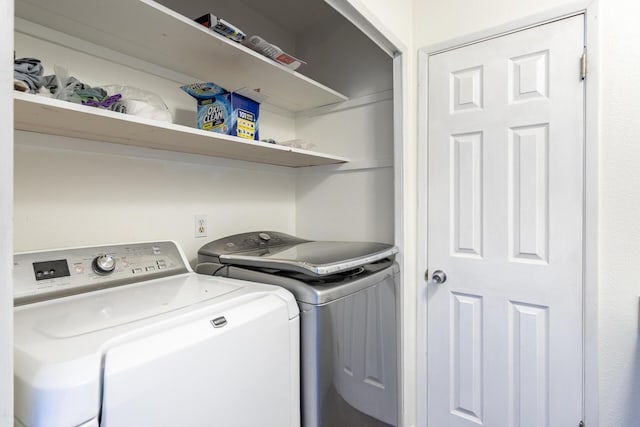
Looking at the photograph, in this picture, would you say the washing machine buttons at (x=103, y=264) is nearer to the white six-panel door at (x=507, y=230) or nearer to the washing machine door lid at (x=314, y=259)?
the washing machine door lid at (x=314, y=259)

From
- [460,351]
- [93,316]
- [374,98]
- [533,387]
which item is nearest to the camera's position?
[93,316]

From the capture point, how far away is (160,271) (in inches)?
51.1

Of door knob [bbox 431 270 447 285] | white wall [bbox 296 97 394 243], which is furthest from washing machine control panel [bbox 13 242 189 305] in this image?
door knob [bbox 431 270 447 285]

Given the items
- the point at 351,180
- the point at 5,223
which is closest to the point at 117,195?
the point at 5,223

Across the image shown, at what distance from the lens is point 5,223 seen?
45cm

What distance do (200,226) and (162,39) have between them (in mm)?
851

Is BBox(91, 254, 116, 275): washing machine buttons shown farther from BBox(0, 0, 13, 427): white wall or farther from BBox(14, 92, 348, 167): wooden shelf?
BBox(0, 0, 13, 427): white wall

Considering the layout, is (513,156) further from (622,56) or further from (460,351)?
(460,351)

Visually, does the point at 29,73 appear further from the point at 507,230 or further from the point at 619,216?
the point at 619,216

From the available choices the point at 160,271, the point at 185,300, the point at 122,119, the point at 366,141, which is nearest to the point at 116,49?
the point at 122,119

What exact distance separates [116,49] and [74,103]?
1.91 feet

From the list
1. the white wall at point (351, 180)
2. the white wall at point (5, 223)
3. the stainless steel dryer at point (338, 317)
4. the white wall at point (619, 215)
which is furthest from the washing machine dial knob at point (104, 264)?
the white wall at point (619, 215)

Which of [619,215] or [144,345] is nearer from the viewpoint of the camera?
[144,345]

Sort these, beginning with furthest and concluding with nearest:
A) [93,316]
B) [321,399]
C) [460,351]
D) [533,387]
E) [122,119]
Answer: [460,351]
[533,387]
[321,399]
[122,119]
[93,316]
